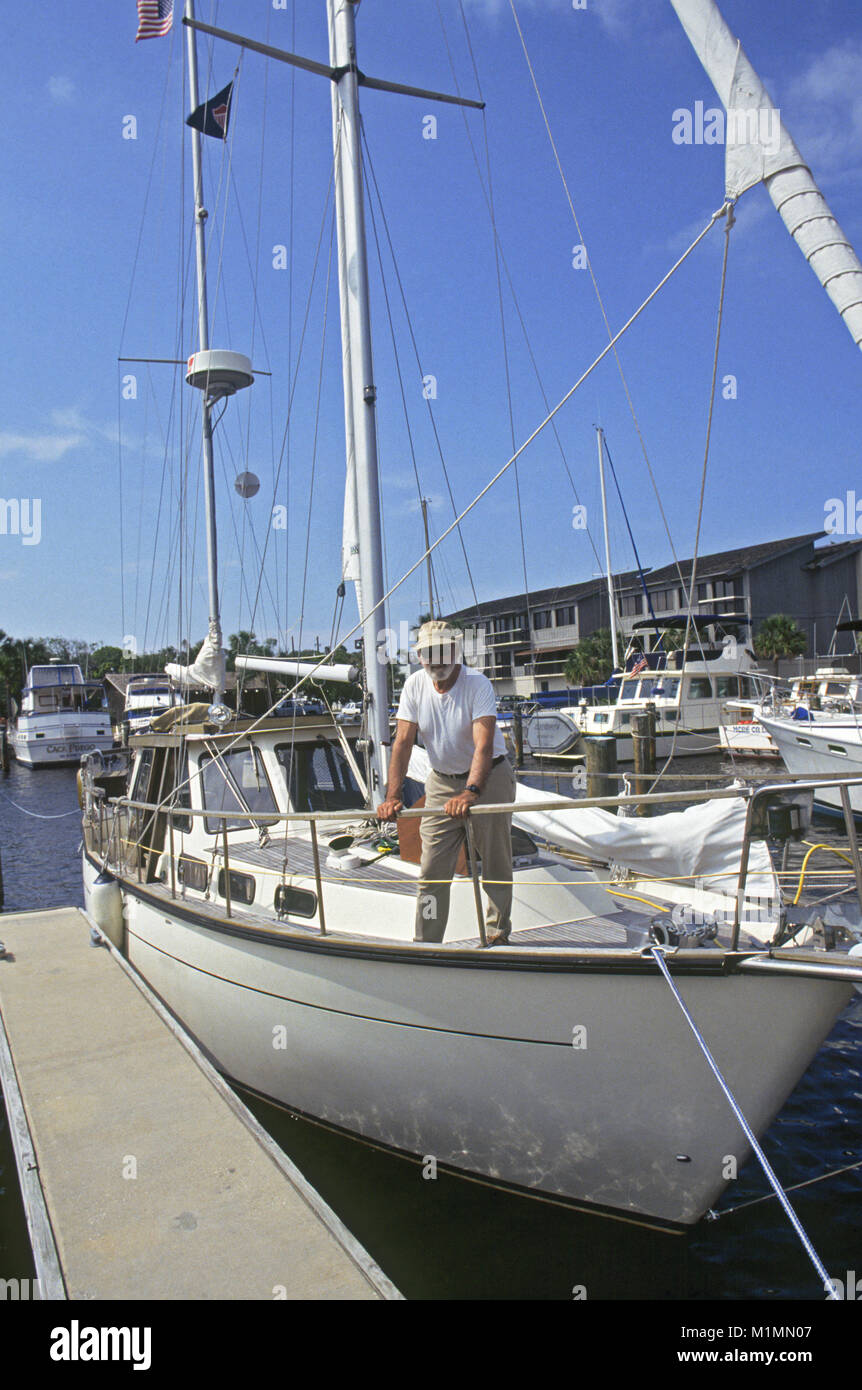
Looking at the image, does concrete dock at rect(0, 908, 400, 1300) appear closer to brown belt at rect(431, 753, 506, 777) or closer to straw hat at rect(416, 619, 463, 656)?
brown belt at rect(431, 753, 506, 777)

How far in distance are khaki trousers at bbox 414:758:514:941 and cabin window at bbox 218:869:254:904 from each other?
1973mm

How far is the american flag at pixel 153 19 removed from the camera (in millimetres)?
12719

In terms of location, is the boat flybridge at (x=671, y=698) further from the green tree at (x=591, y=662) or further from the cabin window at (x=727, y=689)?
the green tree at (x=591, y=662)

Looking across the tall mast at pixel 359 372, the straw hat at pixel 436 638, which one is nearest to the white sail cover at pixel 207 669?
the tall mast at pixel 359 372

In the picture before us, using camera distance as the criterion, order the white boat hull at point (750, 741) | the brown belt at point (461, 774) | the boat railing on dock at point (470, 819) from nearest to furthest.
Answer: the boat railing on dock at point (470, 819), the brown belt at point (461, 774), the white boat hull at point (750, 741)

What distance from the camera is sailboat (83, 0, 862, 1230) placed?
4.08 m

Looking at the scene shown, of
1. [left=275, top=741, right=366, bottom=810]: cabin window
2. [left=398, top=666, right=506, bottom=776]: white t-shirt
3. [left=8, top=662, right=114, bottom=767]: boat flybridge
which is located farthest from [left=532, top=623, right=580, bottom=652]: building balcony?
[left=398, top=666, right=506, bottom=776]: white t-shirt

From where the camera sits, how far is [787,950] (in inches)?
148

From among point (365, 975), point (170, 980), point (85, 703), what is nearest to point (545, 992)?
point (365, 975)

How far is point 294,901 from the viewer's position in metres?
6.18

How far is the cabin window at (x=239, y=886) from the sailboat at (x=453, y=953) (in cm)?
2

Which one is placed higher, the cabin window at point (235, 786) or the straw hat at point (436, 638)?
the straw hat at point (436, 638)
